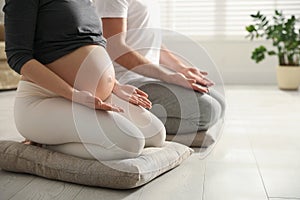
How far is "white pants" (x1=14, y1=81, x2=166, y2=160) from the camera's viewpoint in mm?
1722

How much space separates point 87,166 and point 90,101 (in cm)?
22

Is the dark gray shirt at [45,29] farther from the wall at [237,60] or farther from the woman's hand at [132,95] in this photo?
the wall at [237,60]

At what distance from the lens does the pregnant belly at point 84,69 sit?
182cm

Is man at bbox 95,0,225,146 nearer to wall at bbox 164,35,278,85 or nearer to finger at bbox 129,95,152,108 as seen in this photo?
finger at bbox 129,95,152,108

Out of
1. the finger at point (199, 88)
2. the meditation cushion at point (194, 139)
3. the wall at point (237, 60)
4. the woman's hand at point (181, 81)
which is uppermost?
the woman's hand at point (181, 81)

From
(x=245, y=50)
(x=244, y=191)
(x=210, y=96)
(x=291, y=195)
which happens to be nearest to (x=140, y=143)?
(x=244, y=191)

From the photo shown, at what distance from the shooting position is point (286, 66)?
13.9ft

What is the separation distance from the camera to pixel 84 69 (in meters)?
1.83

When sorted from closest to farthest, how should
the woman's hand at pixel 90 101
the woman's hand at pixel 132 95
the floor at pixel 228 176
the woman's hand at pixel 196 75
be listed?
the floor at pixel 228 176
the woman's hand at pixel 90 101
the woman's hand at pixel 132 95
the woman's hand at pixel 196 75

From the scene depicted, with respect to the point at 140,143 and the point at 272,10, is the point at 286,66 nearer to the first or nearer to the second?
the point at 272,10

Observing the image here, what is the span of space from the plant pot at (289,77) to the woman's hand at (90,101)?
278cm

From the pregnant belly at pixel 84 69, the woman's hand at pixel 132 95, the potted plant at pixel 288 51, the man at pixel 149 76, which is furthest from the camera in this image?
the potted plant at pixel 288 51

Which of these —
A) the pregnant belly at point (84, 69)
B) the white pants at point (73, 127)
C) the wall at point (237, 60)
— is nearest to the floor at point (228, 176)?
the white pants at point (73, 127)

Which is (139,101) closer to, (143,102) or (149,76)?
(143,102)
